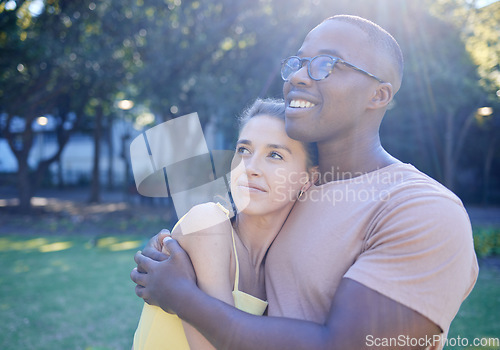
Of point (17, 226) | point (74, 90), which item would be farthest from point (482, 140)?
point (17, 226)

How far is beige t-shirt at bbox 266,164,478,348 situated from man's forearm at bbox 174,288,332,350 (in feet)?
0.71

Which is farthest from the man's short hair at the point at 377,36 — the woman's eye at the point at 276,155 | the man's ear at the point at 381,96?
the woman's eye at the point at 276,155

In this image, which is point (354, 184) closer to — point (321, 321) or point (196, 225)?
point (321, 321)

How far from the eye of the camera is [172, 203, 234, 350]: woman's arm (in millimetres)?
1693

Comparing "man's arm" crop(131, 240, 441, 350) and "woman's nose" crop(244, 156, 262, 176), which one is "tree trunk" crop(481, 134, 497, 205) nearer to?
"woman's nose" crop(244, 156, 262, 176)

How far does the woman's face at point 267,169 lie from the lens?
199cm

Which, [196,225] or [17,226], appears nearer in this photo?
[196,225]

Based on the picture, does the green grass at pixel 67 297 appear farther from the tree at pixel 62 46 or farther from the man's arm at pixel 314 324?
the tree at pixel 62 46

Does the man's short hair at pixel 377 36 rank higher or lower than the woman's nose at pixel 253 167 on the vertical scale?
higher

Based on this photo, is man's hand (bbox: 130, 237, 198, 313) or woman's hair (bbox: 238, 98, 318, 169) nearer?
man's hand (bbox: 130, 237, 198, 313)

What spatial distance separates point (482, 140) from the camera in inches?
792

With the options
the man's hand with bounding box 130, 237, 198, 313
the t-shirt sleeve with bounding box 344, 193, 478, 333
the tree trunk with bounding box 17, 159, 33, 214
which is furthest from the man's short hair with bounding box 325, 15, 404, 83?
the tree trunk with bounding box 17, 159, 33, 214

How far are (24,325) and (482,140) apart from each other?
20400 millimetres

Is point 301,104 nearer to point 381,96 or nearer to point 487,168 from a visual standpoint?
point 381,96
